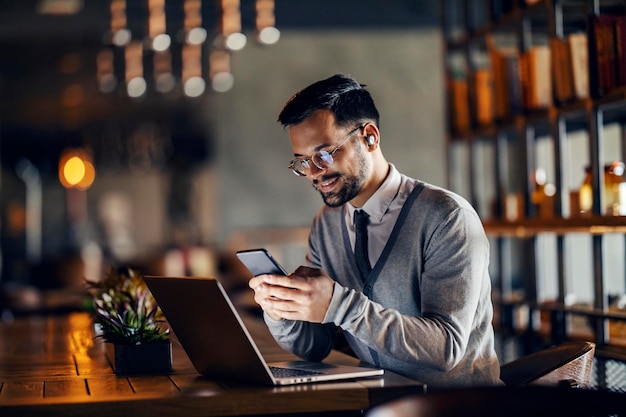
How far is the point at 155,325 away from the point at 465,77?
9.38 ft

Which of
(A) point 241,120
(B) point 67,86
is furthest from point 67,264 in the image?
(B) point 67,86

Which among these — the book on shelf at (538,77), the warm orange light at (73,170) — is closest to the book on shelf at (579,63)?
the book on shelf at (538,77)

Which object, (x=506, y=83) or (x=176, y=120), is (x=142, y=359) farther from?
(x=176, y=120)

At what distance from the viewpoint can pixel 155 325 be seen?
2.24 meters

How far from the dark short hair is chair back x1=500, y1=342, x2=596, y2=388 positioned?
771mm

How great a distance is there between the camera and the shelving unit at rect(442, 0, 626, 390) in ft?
10.3

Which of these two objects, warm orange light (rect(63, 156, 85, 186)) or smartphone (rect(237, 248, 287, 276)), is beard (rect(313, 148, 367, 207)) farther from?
warm orange light (rect(63, 156, 85, 186))

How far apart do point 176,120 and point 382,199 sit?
1119cm

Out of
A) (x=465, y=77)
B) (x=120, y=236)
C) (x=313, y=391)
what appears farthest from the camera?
(x=120, y=236)

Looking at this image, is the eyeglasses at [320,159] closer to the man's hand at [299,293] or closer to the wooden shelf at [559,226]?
the man's hand at [299,293]

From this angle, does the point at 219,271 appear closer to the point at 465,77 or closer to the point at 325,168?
the point at 465,77

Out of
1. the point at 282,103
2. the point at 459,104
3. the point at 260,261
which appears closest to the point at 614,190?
the point at 459,104

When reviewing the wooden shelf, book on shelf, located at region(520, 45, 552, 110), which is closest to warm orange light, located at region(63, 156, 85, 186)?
the wooden shelf

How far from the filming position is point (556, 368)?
208 cm
